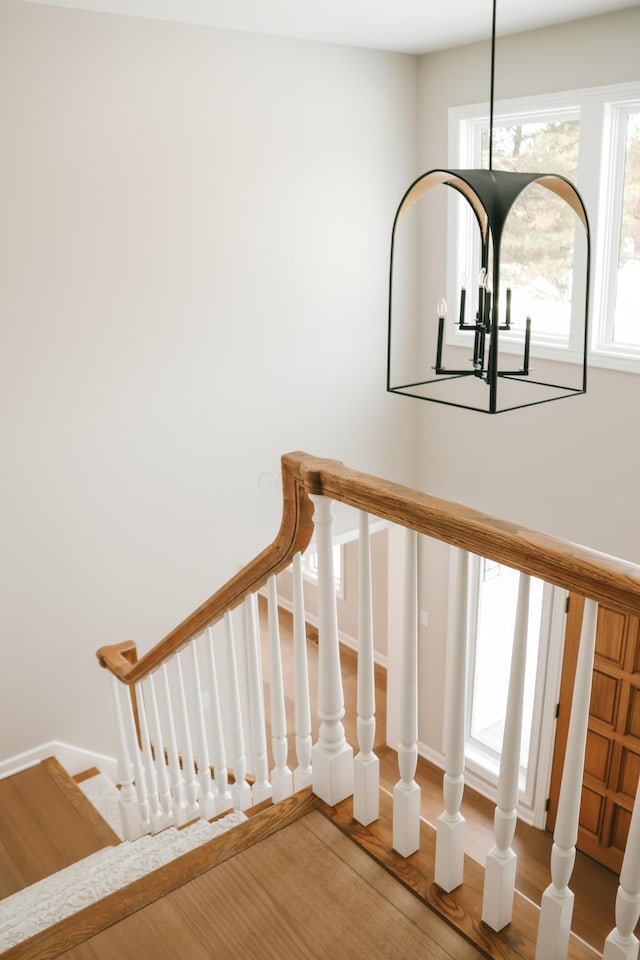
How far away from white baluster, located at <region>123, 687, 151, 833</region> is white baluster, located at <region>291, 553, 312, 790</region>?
4.24 feet

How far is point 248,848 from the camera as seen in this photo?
1.62m

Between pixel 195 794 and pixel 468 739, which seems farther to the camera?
pixel 468 739

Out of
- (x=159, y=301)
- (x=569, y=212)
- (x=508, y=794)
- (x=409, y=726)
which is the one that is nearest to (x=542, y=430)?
(x=569, y=212)

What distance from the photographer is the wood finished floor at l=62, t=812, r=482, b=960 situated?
139 centimetres

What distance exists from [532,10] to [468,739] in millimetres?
4419

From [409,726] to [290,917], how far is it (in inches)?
16.2

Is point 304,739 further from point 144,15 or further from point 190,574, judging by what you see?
point 144,15

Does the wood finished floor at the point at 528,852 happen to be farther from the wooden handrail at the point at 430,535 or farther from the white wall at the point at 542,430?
the wooden handrail at the point at 430,535

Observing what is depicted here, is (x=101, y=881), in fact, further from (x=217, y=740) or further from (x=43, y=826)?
(x=43, y=826)

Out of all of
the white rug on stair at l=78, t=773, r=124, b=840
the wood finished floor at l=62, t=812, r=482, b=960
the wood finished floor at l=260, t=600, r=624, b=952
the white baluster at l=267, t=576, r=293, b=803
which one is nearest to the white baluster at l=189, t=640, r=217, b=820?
the white baluster at l=267, t=576, r=293, b=803

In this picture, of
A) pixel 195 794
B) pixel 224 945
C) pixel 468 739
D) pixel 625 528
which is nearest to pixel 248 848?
pixel 224 945

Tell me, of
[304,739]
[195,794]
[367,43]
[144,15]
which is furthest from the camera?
[367,43]

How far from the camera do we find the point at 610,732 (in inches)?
178

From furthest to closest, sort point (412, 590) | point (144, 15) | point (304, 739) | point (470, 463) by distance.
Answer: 1. point (470, 463)
2. point (144, 15)
3. point (304, 739)
4. point (412, 590)
